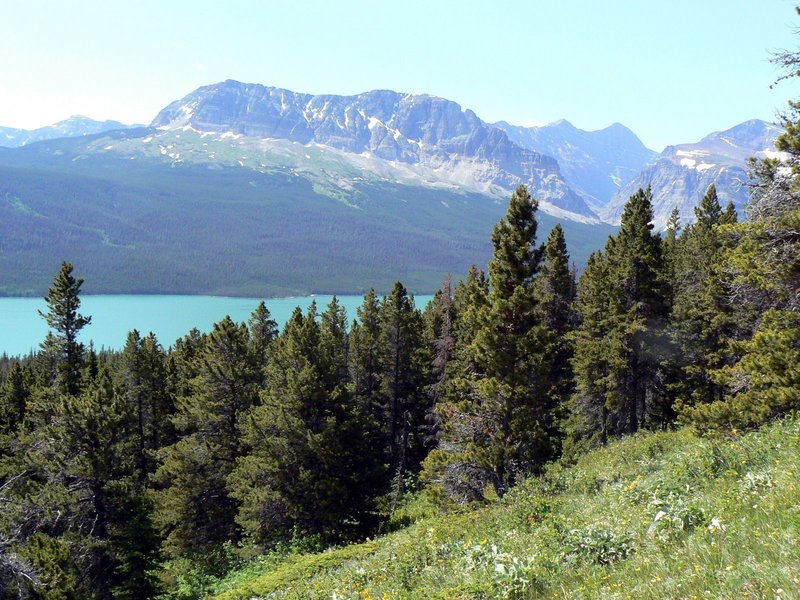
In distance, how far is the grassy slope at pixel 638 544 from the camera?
5074 mm

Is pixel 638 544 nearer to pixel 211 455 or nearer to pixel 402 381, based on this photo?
pixel 211 455

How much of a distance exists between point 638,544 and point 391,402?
119 feet

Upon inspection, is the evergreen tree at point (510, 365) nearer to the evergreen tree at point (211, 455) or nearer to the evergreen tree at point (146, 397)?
the evergreen tree at point (211, 455)

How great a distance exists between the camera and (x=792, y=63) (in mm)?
11297

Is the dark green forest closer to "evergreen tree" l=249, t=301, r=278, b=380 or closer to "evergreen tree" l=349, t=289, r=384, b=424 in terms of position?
"evergreen tree" l=349, t=289, r=384, b=424

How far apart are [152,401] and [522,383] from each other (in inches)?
1302

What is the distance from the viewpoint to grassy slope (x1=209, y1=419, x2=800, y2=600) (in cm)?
507

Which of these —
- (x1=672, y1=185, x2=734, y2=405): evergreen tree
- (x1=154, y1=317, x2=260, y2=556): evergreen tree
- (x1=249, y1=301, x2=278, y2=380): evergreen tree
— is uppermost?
(x1=672, y1=185, x2=734, y2=405): evergreen tree

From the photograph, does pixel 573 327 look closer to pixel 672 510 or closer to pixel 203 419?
pixel 203 419

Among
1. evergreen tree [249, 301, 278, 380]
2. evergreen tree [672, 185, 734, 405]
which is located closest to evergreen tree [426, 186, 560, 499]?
evergreen tree [672, 185, 734, 405]

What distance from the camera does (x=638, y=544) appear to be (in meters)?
6.92

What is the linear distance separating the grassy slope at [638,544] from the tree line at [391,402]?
22.4ft

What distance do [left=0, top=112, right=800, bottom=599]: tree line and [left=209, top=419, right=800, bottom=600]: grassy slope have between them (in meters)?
6.82

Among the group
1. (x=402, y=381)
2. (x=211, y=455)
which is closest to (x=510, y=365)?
(x=211, y=455)
